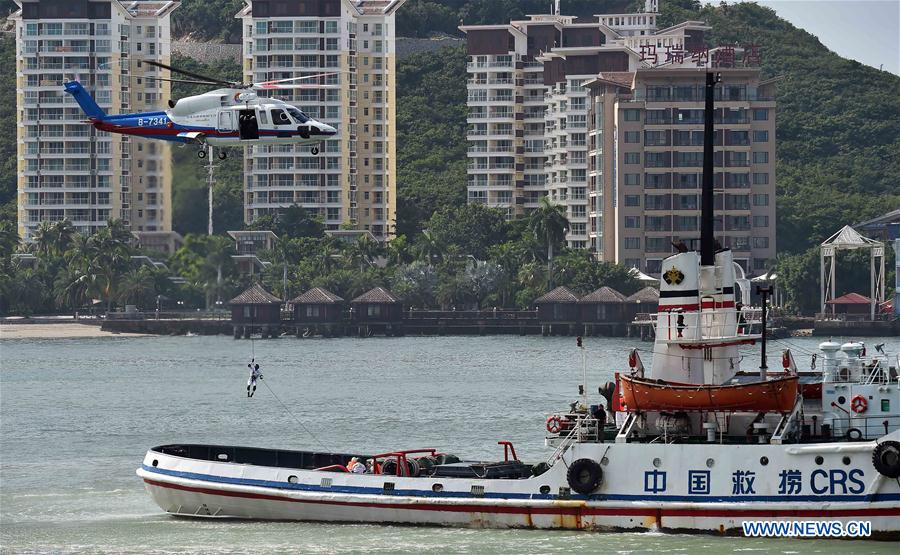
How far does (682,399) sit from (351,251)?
143 metres

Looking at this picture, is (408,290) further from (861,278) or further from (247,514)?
(247,514)

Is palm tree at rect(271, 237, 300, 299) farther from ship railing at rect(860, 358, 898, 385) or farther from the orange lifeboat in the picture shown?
ship railing at rect(860, 358, 898, 385)

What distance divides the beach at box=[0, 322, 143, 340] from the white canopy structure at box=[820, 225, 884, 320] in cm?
6223

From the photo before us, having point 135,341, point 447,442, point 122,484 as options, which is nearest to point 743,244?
point 135,341

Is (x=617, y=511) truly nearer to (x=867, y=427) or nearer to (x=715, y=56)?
(x=867, y=427)

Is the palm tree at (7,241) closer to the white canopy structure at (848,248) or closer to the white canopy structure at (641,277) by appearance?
the white canopy structure at (641,277)

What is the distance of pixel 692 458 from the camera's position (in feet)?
131

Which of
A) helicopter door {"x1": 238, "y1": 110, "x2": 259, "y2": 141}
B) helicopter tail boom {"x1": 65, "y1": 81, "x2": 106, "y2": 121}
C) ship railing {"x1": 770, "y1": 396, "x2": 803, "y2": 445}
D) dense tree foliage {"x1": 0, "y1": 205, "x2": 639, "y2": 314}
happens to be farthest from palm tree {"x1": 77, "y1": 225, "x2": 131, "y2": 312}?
ship railing {"x1": 770, "y1": 396, "x2": 803, "y2": 445}

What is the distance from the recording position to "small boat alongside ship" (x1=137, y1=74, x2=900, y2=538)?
39.1 m

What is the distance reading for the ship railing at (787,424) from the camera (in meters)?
39.5

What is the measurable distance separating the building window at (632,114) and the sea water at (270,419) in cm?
2744

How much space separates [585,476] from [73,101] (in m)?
164
